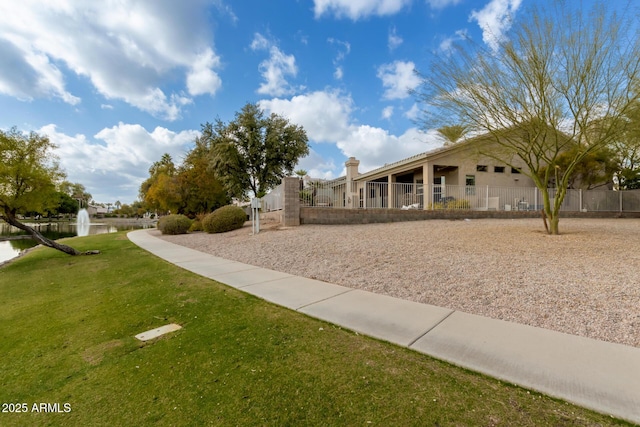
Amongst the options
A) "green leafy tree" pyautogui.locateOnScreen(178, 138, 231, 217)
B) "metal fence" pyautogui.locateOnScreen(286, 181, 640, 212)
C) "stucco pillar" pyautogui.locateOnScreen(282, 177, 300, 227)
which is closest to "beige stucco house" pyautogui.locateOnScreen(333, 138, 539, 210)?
"metal fence" pyautogui.locateOnScreen(286, 181, 640, 212)

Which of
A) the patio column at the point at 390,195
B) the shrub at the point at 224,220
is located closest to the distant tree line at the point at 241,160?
the shrub at the point at 224,220

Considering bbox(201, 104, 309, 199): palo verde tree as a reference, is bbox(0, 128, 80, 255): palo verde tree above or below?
below

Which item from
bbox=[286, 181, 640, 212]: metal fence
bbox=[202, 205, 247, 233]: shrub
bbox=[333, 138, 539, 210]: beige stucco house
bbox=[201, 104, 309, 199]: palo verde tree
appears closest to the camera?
bbox=[286, 181, 640, 212]: metal fence

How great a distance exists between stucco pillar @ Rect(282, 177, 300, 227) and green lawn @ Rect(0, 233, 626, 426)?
815 cm

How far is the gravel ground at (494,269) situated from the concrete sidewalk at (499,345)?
0.44 m

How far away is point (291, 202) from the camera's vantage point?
1270 cm

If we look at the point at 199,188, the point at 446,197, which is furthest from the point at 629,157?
the point at 199,188

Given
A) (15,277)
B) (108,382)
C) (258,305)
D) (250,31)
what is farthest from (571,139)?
(15,277)

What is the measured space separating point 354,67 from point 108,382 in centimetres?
1613

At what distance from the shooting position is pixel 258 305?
4441mm

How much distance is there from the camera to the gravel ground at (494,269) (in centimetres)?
387

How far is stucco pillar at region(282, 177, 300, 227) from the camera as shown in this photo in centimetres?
1263

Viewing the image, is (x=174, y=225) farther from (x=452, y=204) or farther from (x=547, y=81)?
(x=547, y=81)

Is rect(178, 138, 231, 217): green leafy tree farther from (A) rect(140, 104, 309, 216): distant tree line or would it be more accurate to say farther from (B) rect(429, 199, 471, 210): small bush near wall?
(B) rect(429, 199, 471, 210): small bush near wall
